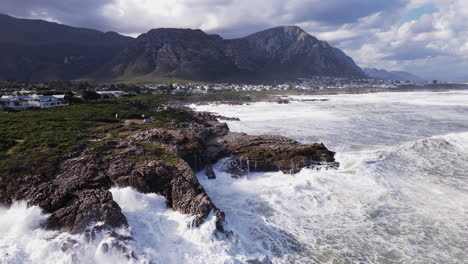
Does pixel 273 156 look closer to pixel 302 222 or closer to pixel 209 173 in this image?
pixel 209 173

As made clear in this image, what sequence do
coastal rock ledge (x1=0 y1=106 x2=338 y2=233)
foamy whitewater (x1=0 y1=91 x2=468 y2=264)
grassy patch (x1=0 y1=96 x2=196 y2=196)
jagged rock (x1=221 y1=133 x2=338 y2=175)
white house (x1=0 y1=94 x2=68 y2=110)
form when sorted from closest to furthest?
foamy whitewater (x1=0 y1=91 x2=468 y2=264) → coastal rock ledge (x1=0 y1=106 x2=338 y2=233) → grassy patch (x1=0 y1=96 x2=196 y2=196) → jagged rock (x1=221 y1=133 x2=338 y2=175) → white house (x1=0 y1=94 x2=68 y2=110)

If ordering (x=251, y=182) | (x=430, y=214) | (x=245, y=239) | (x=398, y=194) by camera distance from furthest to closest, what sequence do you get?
(x=251, y=182) → (x=398, y=194) → (x=430, y=214) → (x=245, y=239)

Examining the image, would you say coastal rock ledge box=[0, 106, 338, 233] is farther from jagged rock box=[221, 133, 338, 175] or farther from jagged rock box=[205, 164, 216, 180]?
jagged rock box=[205, 164, 216, 180]

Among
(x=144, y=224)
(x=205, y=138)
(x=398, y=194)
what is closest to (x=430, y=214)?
(x=398, y=194)

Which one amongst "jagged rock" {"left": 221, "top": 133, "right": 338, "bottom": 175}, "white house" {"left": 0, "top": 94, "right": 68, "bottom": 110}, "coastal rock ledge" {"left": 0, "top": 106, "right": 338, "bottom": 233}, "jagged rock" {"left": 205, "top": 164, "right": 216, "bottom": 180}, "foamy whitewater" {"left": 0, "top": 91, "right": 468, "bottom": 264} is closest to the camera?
"foamy whitewater" {"left": 0, "top": 91, "right": 468, "bottom": 264}

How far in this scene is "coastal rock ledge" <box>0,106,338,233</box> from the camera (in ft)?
46.4

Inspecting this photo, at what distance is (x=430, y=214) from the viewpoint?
16875 mm

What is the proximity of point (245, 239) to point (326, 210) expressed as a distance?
6432mm

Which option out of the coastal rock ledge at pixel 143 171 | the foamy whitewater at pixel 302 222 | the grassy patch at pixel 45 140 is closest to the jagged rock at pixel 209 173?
the coastal rock ledge at pixel 143 171

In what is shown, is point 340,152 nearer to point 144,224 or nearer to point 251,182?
point 251,182

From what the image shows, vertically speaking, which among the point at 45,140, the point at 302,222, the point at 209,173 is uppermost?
the point at 45,140

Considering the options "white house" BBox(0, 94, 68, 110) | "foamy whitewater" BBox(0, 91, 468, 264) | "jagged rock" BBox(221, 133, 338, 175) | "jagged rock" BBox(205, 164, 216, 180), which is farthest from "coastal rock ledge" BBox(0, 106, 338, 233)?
"white house" BBox(0, 94, 68, 110)

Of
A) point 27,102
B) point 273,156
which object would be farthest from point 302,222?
point 27,102

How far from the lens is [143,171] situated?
60.0 ft
